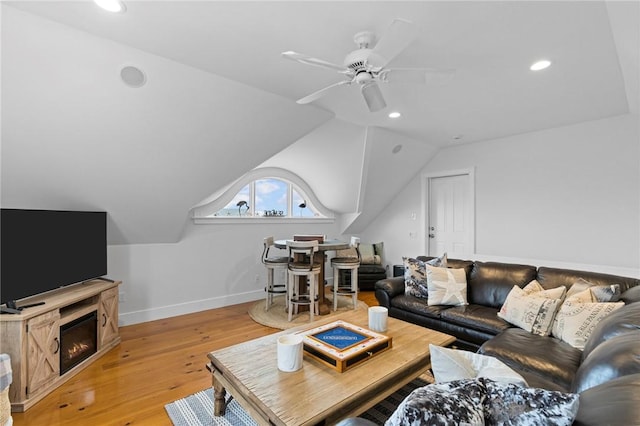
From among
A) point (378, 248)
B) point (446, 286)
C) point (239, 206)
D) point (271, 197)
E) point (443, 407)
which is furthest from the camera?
point (378, 248)

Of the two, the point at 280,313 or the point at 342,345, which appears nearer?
the point at 342,345

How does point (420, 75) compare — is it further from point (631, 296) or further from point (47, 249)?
point (47, 249)

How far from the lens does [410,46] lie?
215cm

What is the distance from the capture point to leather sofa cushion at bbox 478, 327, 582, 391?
5.63 feet

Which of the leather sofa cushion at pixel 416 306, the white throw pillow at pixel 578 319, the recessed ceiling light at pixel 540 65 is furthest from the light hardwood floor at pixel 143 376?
the recessed ceiling light at pixel 540 65

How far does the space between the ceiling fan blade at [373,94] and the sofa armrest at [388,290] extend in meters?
1.93

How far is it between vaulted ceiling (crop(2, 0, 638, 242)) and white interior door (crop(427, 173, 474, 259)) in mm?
1442

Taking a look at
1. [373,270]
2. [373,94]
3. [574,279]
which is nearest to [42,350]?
[373,94]

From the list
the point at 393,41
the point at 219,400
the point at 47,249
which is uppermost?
the point at 393,41

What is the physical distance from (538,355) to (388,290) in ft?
5.06

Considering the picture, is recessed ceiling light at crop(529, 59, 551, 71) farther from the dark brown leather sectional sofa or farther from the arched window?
the arched window

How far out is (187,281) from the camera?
4.00 m

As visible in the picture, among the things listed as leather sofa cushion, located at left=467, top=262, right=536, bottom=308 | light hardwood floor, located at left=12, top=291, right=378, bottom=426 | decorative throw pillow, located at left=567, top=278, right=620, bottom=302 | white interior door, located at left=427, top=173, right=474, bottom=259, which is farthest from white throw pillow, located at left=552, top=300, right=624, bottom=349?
white interior door, located at left=427, top=173, right=474, bottom=259

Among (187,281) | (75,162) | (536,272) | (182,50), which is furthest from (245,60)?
(536,272)
